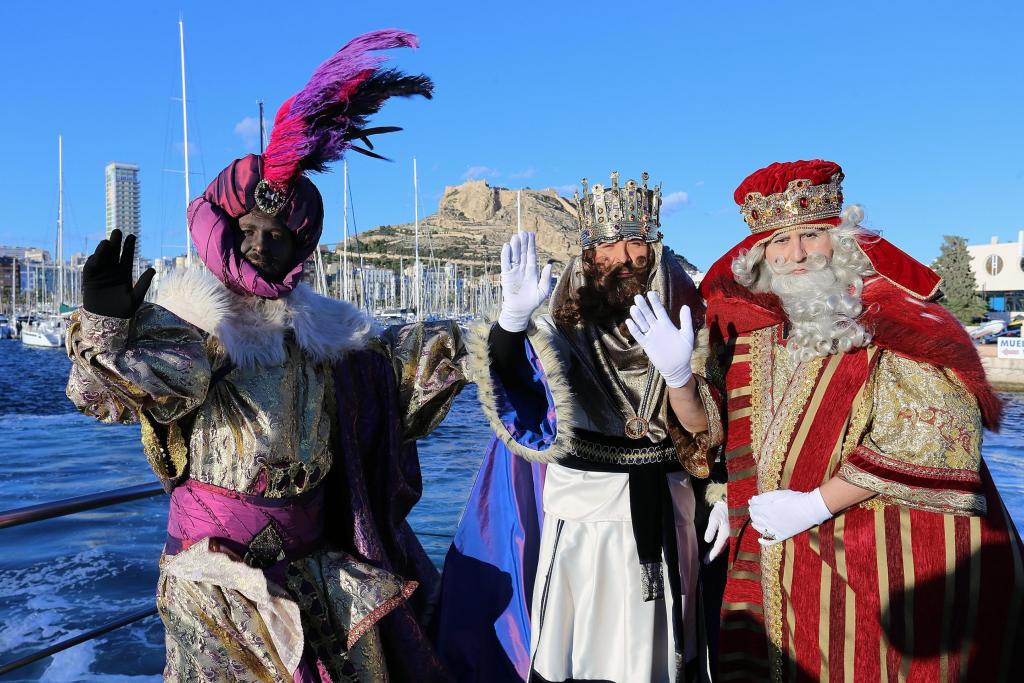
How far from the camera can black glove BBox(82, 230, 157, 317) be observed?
1694 millimetres

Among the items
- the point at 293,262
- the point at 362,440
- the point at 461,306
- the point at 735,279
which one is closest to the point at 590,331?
the point at 735,279

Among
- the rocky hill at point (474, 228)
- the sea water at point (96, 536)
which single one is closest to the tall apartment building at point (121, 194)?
the rocky hill at point (474, 228)

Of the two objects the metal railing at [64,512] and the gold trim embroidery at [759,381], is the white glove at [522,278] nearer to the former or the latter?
the gold trim embroidery at [759,381]

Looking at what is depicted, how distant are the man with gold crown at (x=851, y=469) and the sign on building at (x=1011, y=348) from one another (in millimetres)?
25833

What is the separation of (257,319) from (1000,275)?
169 ft

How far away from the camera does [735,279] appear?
253 cm

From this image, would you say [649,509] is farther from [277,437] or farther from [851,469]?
[277,437]

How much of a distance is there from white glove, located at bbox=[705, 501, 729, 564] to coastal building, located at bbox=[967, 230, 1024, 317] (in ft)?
157

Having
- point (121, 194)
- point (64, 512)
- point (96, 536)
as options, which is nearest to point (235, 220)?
point (64, 512)

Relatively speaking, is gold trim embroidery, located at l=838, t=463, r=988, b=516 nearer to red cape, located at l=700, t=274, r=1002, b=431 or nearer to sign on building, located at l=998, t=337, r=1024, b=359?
red cape, located at l=700, t=274, r=1002, b=431

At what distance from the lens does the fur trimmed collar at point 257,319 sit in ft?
6.78

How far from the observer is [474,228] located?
119m

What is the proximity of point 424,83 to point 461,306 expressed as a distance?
64957mm

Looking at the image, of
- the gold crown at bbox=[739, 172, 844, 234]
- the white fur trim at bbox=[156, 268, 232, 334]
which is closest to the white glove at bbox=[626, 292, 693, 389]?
the gold crown at bbox=[739, 172, 844, 234]
